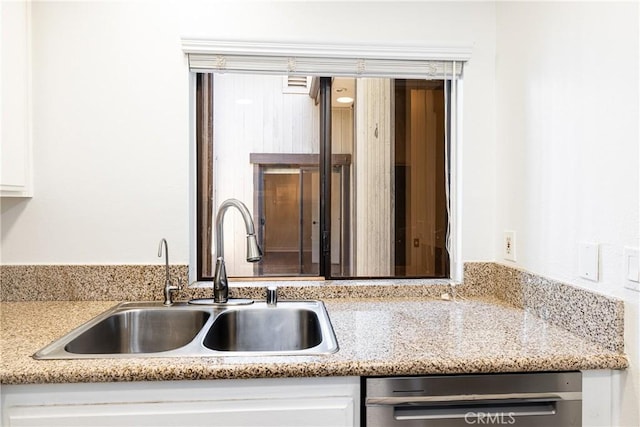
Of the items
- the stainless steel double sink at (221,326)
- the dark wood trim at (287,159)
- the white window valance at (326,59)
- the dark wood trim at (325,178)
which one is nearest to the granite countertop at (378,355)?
the stainless steel double sink at (221,326)

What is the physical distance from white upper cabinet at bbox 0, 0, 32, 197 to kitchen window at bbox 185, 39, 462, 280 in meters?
0.65

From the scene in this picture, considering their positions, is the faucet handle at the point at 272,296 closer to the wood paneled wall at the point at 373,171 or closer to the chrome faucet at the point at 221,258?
the chrome faucet at the point at 221,258

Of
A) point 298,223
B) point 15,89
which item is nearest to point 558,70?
point 298,223

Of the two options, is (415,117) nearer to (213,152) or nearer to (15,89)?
(213,152)

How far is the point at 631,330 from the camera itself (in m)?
1.01

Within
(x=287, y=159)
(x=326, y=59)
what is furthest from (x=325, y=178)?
(x=326, y=59)

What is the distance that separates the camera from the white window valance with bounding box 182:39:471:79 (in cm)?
164

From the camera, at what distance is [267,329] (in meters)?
1.53

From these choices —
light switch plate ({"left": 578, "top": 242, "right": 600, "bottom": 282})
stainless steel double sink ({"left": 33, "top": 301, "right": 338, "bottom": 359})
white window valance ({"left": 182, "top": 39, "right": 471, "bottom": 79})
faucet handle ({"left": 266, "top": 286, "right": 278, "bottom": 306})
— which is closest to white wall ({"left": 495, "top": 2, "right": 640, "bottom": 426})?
light switch plate ({"left": 578, "top": 242, "right": 600, "bottom": 282})

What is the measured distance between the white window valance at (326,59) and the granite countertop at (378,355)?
1037 millimetres

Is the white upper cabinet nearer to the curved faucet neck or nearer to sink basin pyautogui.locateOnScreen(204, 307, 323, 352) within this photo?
the curved faucet neck

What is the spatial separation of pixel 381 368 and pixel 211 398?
45cm

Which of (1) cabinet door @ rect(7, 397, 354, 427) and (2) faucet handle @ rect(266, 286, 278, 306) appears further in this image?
(2) faucet handle @ rect(266, 286, 278, 306)

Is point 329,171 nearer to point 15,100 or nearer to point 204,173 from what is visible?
point 204,173
